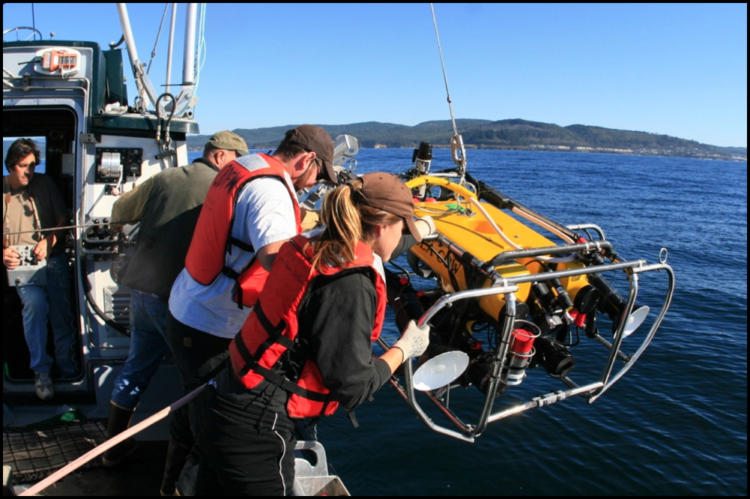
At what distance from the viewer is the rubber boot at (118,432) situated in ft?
10.1

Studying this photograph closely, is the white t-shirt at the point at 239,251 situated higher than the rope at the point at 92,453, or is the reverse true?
the white t-shirt at the point at 239,251

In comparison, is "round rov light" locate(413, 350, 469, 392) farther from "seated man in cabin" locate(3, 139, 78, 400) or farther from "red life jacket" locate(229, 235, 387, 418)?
"seated man in cabin" locate(3, 139, 78, 400)

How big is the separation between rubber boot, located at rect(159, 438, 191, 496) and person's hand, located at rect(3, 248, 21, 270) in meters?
2.17

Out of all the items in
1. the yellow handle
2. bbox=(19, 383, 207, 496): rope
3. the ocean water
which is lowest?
the ocean water

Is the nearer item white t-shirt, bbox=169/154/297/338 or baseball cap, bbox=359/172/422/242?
baseball cap, bbox=359/172/422/242

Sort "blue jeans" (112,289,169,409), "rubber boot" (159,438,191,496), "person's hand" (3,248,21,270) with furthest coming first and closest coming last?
1. "person's hand" (3,248,21,270)
2. "blue jeans" (112,289,169,409)
3. "rubber boot" (159,438,191,496)

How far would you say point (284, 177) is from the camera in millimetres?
2291

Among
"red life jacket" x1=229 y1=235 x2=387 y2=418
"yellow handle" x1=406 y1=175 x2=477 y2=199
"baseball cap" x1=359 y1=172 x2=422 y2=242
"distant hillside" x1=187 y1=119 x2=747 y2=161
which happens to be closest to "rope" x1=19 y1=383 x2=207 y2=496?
"red life jacket" x1=229 y1=235 x2=387 y2=418

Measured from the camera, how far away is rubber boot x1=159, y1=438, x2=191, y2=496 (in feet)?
8.14

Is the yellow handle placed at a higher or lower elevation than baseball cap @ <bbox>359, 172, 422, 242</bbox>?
→ higher

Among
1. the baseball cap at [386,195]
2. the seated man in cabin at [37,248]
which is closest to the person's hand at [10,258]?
the seated man in cabin at [37,248]

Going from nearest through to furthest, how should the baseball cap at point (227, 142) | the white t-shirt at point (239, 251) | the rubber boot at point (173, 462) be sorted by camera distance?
the white t-shirt at point (239, 251), the rubber boot at point (173, 462), the baseball cap at point (227, 142)

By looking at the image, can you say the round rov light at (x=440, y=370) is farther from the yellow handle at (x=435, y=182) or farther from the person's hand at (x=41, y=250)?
the person's hand at (x=41, y=250)

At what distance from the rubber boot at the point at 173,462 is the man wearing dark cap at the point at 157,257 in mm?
711
